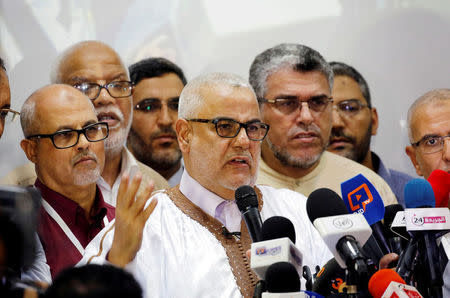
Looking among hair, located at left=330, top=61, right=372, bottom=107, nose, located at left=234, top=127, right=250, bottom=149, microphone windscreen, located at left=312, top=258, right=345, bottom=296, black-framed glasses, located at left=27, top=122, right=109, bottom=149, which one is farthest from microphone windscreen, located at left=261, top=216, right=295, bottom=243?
hair, located at left=330, top=61, right=372, bottom=107

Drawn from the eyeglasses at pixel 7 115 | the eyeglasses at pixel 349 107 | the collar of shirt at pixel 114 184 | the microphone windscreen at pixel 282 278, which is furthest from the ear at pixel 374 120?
the microphone windscreen at pixel 282 278

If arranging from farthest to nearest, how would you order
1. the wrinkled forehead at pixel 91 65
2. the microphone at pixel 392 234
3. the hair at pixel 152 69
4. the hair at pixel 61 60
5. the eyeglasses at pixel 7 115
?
the hair at pixel 152 69
the hair at pixel 61 60
the wrinkled forehead at pixel 91 65
the eyeglasses at pixel 7 115
the microphone at pixel 392 234

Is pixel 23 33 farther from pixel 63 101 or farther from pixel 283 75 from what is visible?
pixel 283 75

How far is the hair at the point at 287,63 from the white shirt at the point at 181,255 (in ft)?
3.88

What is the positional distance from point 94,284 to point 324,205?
3.27 ft

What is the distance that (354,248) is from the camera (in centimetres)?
182

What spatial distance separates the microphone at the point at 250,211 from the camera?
6.86 ft

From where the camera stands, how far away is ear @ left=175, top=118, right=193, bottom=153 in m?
2.98

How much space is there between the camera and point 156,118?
4.15 meters

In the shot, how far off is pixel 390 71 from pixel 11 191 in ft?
12.9

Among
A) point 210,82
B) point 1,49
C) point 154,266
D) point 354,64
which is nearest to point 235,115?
point 210,82

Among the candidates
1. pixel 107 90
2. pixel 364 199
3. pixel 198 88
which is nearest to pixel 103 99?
pixel 107 90

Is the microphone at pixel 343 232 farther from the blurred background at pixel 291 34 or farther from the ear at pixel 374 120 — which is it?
the blurred background at pixel 291 34

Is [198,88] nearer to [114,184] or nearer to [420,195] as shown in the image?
[114,184]
